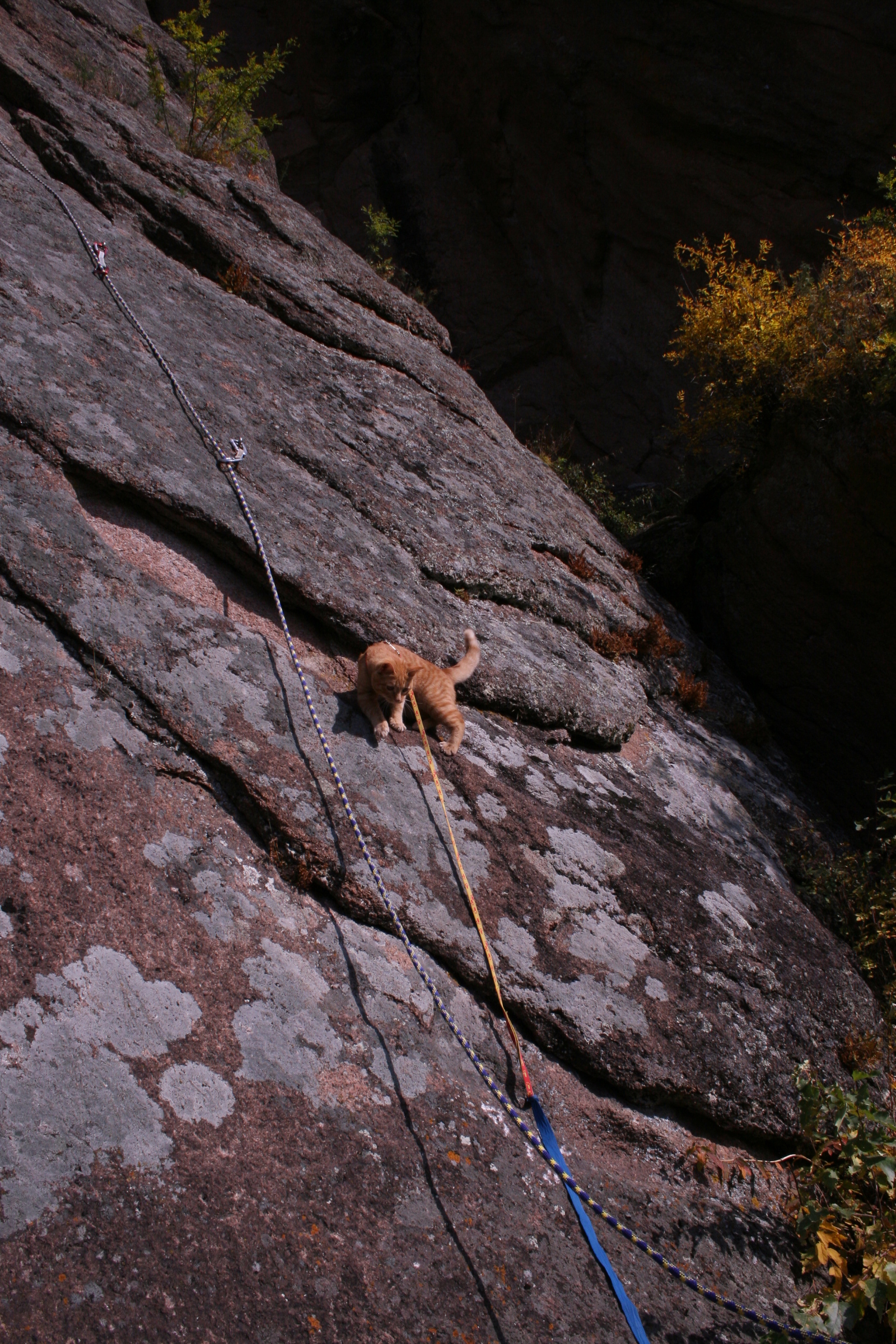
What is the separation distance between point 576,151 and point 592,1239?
48.8ft

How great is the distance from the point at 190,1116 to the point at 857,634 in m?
6.88

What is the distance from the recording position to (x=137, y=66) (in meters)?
8.41

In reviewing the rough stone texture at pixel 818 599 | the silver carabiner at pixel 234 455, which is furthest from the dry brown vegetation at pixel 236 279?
the rough stone texture at pixel 818 599

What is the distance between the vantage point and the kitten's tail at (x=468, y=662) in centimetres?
485

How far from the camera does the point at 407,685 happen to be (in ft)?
14.1

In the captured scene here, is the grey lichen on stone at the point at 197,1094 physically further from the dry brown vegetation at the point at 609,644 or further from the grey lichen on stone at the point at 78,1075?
the dry brown vegetation at the point at 609,644

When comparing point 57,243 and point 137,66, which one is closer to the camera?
point 57,243

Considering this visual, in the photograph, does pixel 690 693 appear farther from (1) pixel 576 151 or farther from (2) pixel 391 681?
(1) pixel 576 151

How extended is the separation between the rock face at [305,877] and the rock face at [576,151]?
8.00m

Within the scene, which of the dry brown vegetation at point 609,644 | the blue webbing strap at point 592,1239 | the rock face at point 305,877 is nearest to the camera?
the rock face at point 305,877

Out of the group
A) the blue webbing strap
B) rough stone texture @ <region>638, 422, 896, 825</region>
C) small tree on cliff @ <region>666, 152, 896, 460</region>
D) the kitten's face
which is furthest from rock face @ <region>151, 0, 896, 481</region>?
→ the blue webbing strap

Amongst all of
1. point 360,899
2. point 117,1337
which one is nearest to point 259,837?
point 360,899

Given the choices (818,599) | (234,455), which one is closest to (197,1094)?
(234,455)

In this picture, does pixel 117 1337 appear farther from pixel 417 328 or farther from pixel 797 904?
pixel 417 328
